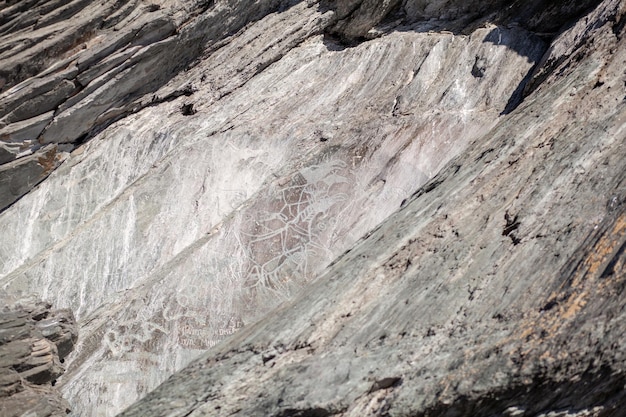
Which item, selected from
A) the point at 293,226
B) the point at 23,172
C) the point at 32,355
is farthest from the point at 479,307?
the point at 23,172

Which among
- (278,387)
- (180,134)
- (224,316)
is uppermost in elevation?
(180,134)

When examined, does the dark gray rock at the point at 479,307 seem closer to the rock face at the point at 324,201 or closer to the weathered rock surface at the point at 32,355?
the rock face at the point at 324,201

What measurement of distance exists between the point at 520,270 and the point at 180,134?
22.4 ft

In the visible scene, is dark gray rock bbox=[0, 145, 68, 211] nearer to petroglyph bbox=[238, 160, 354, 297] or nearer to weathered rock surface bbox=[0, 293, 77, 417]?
weathered rock surface bbox=[0, 293, 77, 417]

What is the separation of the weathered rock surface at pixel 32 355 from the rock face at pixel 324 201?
27cm

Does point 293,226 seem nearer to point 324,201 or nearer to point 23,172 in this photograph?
point 324,201

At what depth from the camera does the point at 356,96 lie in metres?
11.8

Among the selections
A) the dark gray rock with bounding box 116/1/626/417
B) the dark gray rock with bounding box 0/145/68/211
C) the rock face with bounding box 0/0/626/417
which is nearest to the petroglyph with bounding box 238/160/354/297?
the rock face with bounding box 0/0/626/417

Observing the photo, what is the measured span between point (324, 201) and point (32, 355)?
378 centimetres

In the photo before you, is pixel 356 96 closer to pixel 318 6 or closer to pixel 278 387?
pixel 318 6

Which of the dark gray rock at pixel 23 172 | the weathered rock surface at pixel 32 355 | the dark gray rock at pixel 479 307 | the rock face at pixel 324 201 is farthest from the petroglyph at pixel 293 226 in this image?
the dark gray rock at pixel 23 172

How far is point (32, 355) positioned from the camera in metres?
9.51

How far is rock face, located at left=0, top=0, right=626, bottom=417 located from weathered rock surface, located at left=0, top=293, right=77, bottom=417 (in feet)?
0.87

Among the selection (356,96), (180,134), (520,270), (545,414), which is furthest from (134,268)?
(545,414)
